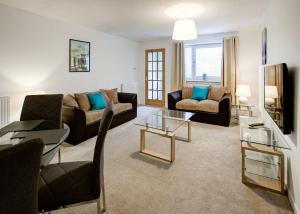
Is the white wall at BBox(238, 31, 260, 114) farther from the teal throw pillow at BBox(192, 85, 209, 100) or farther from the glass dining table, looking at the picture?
the glass dining table

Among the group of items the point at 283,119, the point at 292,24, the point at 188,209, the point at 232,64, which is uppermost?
the point at 232,64

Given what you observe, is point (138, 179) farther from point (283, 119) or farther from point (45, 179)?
point (283, 119)

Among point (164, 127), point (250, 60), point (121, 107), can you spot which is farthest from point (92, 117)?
point (250, 60)

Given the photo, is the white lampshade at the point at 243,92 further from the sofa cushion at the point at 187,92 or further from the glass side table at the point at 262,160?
the glass side table at the point at 262,160

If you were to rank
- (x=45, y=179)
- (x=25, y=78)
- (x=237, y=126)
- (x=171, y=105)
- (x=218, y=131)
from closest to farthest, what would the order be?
(x=45, y=179)
(x=25, y=78)
(x=218, y=131)
(x=237, y=126)
(x=171, y=105)

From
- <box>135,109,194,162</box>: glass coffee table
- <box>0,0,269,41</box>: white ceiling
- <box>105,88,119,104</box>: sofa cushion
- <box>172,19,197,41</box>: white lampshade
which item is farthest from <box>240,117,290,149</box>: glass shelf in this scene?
<box>105,88,119,104</box>: sofa cushion

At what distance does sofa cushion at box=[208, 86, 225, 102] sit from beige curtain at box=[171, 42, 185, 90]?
1208mm

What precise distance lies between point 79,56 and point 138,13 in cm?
186

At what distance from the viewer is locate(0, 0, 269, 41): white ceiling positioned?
118 inches

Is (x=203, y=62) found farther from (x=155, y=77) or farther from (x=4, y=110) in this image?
(x=4, y=110)

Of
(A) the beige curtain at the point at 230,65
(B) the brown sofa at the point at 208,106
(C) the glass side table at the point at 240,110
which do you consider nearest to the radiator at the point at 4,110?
(B) the brown sofa at the point at 208,106

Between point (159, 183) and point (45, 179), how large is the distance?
1218 millimetres

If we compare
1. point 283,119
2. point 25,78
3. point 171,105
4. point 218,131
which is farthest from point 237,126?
point 25,78

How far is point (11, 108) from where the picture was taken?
10.5ft
